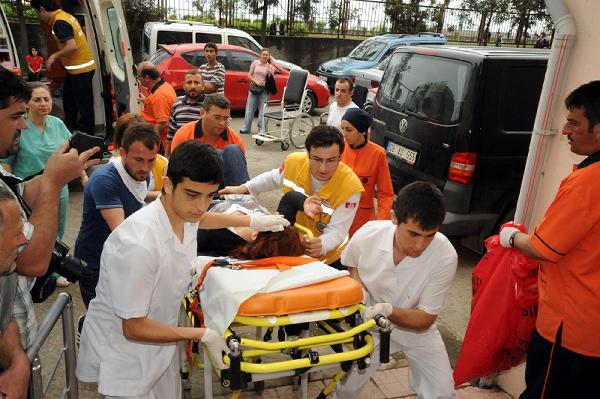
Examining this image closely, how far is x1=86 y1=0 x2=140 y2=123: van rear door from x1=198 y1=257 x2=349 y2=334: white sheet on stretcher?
514cm

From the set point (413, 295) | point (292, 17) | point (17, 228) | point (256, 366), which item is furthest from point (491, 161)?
point (292, 17)

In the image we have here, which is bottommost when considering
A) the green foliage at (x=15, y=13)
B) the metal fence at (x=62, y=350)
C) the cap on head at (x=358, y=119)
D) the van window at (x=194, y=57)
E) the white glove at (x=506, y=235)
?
the metal fence at (x=62, y=350)

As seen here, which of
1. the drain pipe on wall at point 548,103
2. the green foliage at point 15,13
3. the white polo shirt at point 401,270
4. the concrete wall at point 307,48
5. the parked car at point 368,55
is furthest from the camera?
the concrete wall at point 307,48

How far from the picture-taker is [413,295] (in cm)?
300

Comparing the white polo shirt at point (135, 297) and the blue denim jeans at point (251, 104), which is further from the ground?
the white polo shirt at point (135, 297)

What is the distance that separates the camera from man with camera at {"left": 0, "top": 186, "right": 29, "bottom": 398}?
5.82 ft

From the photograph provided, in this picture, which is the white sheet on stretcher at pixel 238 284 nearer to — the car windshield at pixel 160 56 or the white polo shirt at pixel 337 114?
the white polo shirt at pixel 337 114

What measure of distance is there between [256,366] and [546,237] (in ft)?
5.01

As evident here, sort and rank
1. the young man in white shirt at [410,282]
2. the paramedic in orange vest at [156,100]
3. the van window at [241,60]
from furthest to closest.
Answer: the van window at [241,60]
the paramedic in orange vest at [156,100]
the young man in white shirt at [410,282]

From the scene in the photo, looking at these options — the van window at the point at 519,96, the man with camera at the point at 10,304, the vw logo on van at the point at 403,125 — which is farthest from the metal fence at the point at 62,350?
the van window at the point at 519,96

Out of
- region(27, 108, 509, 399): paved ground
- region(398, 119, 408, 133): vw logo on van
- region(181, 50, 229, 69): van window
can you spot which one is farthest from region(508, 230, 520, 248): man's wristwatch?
region(181, 50, 229, 69): van window

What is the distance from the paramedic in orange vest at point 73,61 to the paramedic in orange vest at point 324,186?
149 inches

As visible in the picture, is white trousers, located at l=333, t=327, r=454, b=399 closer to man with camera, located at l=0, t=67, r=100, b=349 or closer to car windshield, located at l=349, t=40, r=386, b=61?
man with camera, located at l=0, t=67, r=100, b=349

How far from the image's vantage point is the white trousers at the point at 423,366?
2988 millimetres
